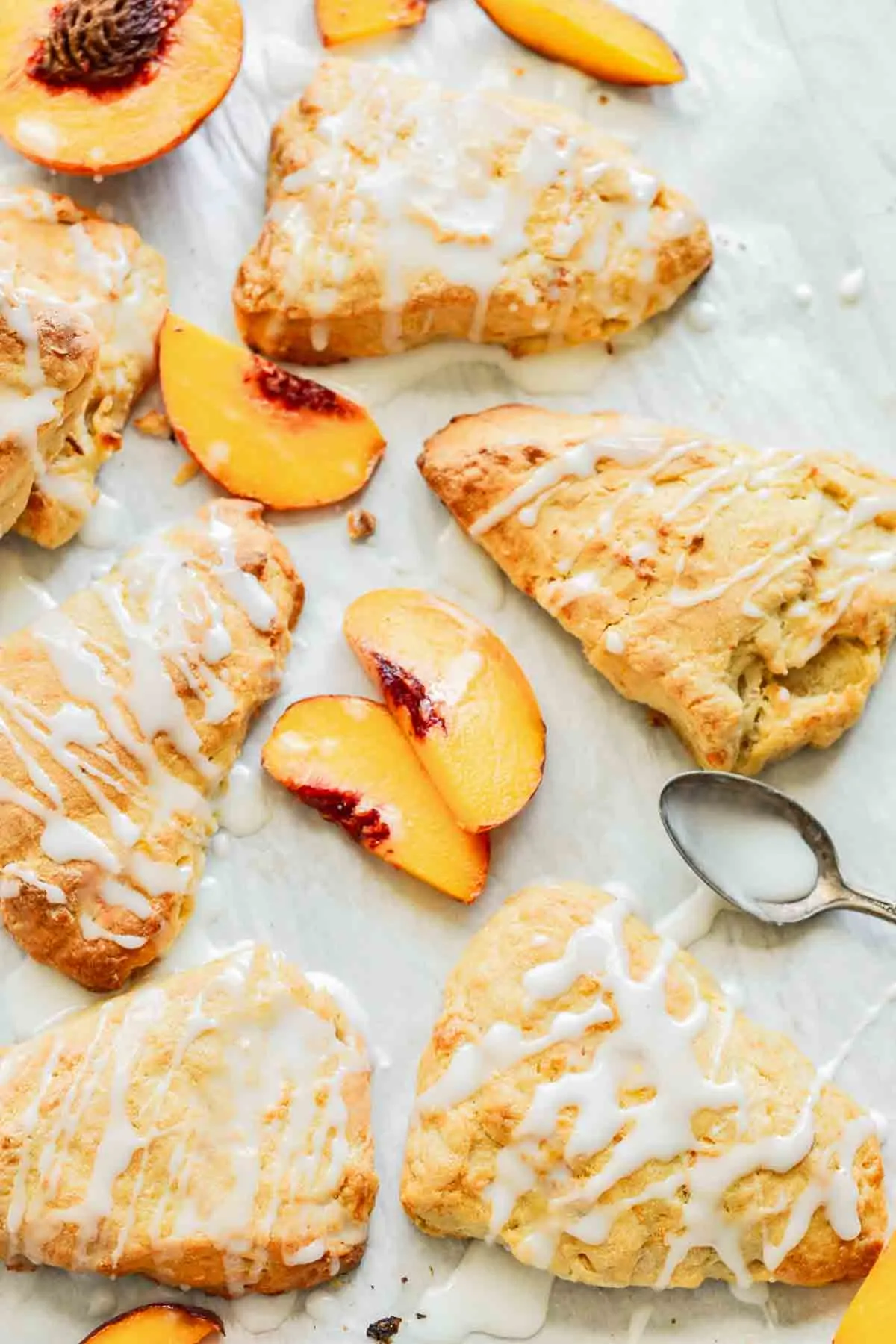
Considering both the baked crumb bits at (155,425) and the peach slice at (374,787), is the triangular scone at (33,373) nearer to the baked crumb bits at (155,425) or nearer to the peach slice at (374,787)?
the baked crumb bits at (155,425)

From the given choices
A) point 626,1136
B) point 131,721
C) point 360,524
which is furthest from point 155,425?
point 626,1136

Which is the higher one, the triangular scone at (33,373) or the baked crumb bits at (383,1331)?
the triangular scone at (33,373)

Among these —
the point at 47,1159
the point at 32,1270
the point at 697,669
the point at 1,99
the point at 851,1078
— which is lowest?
the point at 32,1270

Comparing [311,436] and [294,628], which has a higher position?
[311,436]

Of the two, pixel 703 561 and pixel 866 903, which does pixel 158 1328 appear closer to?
pixel 866 903

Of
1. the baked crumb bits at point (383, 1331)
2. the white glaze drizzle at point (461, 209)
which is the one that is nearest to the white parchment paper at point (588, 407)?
the baked crumb bits at point (383, 1331)

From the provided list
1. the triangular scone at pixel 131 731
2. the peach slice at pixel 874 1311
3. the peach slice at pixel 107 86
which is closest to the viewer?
the peach slice at pixel 874 1311

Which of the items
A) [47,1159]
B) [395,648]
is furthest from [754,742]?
[47,1159]

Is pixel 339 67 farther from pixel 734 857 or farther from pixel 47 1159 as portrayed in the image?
pixel 47 1159
